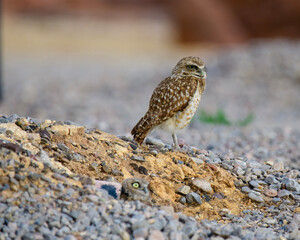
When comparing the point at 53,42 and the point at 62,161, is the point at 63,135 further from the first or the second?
the point at 53,42

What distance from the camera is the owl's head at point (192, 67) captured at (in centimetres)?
547

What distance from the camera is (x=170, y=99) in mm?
5277

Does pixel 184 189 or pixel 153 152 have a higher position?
pixel 153 152

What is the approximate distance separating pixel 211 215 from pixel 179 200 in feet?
0.92

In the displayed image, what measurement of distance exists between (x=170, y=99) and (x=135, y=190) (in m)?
1.40

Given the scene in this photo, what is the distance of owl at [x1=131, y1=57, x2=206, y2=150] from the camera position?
5262 mm

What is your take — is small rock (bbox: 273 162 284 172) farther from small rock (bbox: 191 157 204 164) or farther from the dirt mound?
small rock (bbox: 191 157 204 164)

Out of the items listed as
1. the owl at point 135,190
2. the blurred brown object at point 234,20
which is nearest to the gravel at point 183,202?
the owl at point 135,190

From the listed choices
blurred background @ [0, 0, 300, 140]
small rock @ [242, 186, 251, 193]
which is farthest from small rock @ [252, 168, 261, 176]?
blurred background @ [0, 0, 300, 140]

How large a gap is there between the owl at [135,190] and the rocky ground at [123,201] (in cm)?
8

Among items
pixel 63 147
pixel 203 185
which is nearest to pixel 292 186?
pixel 203 185

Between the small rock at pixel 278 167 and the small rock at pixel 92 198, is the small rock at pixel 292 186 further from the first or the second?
the small rock at pixel 92 198

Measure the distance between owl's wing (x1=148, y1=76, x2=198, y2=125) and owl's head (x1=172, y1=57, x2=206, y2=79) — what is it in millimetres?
130

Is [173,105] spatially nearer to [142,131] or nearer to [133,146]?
[142,131]
